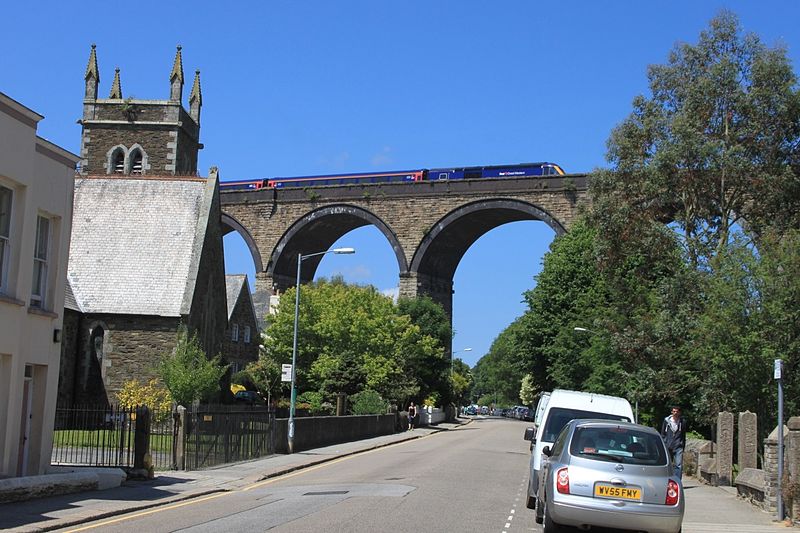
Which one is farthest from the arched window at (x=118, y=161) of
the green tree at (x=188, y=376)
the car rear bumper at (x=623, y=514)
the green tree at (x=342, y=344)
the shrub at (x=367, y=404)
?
the car rear bumper at (x=623, y=514)

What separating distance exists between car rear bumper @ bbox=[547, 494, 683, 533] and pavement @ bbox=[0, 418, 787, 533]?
112 inches

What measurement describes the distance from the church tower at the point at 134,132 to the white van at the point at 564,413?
36.0 meters

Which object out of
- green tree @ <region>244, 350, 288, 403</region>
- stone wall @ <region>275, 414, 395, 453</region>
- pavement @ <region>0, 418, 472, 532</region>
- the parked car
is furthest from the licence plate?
green tree @ <region>244, 350, 288, 403</region>

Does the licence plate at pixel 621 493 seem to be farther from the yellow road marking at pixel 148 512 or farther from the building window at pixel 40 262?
the building window at pixel 40 262

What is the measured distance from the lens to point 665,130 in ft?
125

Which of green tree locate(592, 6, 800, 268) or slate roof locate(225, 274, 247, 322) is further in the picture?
slate roof locate(225, 274, 247, 322)

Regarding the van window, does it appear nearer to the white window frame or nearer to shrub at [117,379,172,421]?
the white window frame

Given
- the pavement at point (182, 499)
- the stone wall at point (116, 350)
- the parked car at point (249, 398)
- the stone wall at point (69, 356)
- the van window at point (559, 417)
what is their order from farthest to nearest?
the parked car at point (249, 398) < the stone wall at point (116, 350) < the stone wall at point (69, 356) < the van window at point (559, 417) < the pavement at point (182, 499)

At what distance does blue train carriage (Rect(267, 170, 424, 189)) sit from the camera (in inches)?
2685

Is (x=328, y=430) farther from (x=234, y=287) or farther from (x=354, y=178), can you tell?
(x=354, y=178)

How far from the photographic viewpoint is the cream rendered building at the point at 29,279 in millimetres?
15703

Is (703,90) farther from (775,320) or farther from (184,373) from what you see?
(184,373)

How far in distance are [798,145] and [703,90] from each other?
13.7 feet

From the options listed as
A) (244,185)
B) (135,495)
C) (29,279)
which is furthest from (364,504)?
(244,185)
